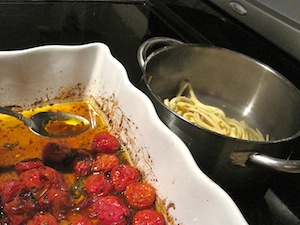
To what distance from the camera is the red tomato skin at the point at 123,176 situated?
0.95m

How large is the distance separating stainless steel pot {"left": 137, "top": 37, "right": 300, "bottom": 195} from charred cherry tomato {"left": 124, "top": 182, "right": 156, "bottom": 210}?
135 mm

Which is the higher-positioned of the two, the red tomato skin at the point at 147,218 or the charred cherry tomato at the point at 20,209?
the red tomato skin at the point at 147,218

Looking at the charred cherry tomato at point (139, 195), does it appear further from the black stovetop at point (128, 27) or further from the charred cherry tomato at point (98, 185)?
the black stovetop at point (128, 27)

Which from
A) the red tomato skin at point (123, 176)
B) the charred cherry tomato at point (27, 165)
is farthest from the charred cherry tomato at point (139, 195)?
the charred cherry tomato at point (27, 165)

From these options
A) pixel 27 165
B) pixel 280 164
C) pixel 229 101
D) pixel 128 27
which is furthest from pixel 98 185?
pixel 128 27

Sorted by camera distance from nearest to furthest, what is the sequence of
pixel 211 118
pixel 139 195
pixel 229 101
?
pixel 139 195, pixel 211 118, pixel 229 101

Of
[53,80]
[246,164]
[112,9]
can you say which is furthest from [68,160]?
[112,9]

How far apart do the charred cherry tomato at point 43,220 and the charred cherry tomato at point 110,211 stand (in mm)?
95

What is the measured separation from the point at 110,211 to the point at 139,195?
3.3 inches

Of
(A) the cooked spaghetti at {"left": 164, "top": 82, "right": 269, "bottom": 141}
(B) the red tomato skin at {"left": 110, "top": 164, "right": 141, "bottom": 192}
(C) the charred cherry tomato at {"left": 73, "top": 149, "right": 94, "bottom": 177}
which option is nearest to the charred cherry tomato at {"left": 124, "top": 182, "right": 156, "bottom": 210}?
(B) the red tomato skin at {"left": 110, "top": 164, "right": 141, "bottom": 192}

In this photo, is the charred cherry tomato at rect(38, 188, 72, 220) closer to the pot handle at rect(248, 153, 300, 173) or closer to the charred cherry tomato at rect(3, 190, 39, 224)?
the charred cherry tomato at rect(3, 190, 39, 224)

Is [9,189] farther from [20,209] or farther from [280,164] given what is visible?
[280,164]

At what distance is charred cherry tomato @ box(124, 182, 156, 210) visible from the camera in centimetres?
91

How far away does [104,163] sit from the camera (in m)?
0.99
